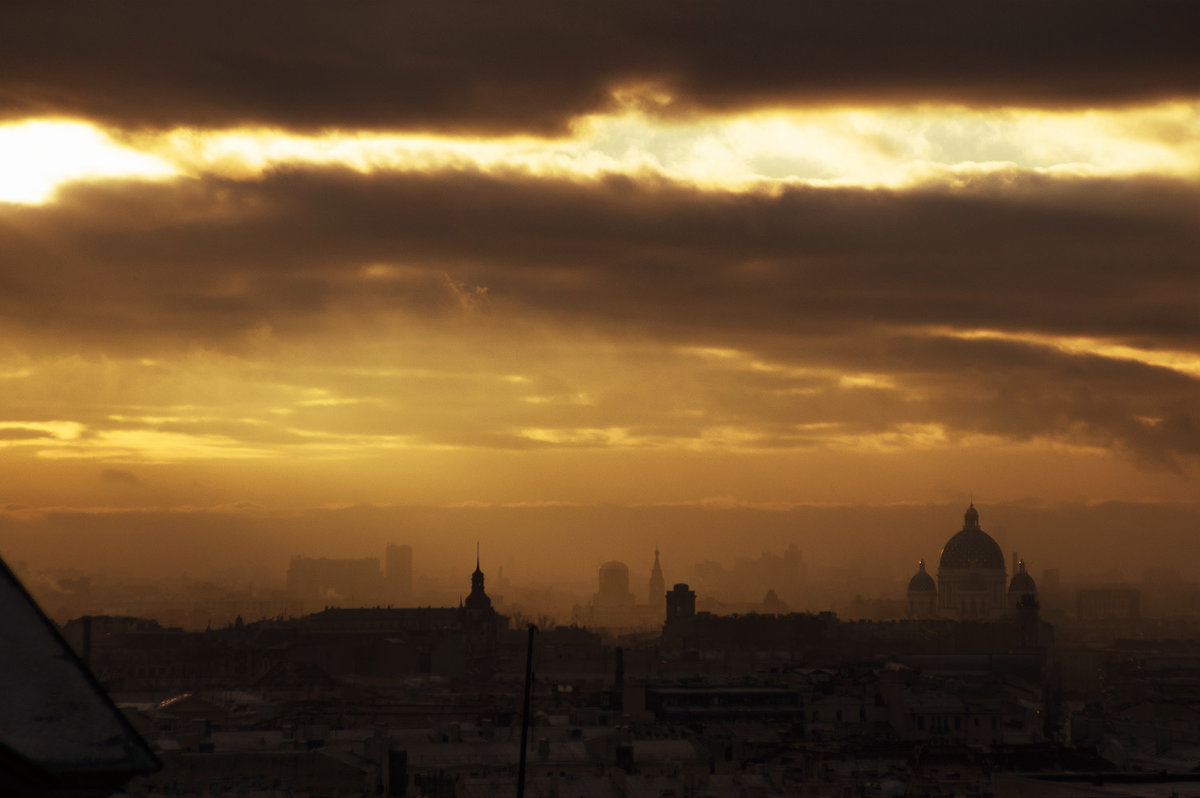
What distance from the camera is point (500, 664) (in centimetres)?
18100

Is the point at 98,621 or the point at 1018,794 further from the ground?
the point at 98,621

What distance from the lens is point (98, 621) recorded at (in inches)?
7559

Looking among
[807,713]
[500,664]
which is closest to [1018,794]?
[807,713]

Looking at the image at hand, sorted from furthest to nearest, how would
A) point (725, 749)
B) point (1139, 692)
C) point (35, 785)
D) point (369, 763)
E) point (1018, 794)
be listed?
point (1139, 692) < point (725, 749) < point (369, 763) < point (1018, 794) < point (35, 785)

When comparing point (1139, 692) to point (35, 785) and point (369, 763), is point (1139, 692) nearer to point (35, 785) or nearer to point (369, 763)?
point (369, 763)

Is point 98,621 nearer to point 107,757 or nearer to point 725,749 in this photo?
point 725,749

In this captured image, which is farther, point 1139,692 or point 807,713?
point 1139,692

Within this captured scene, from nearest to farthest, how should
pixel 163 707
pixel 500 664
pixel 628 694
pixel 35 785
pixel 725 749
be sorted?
pixel 35 785 → pixel 725 749 → pixel 163 707 → pixel 628 694 → pixel 500 664

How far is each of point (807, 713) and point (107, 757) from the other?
334 feet

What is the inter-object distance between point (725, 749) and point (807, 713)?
67.4ft

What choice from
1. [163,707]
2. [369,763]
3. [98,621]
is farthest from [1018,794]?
[98,621]

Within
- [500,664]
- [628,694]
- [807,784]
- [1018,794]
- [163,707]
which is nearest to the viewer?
[1018,794]

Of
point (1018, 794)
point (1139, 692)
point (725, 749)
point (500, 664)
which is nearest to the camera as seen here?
point (1018, 794)

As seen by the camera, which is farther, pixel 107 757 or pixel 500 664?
pixel 500 664
